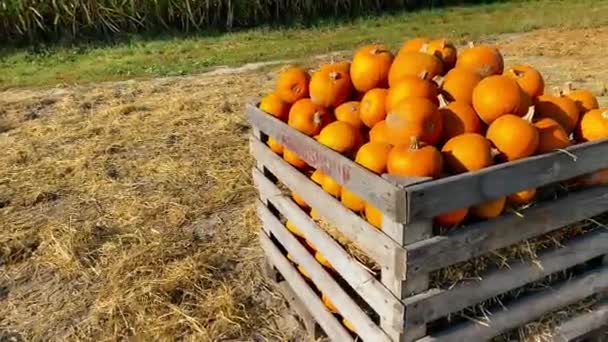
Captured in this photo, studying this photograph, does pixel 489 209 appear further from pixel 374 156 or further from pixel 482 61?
pixel 482 61

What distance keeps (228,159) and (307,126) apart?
2.76 meters

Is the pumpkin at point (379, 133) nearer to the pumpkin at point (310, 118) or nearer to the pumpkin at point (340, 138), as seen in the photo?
the pumpkin at point (340, 138)

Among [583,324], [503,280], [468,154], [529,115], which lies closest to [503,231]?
[503,280]

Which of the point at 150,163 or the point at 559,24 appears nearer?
the point at 150,163

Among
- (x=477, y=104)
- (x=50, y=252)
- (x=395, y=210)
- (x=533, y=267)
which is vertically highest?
(x=477, y=104)

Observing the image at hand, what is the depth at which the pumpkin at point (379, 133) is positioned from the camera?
215 centimetres

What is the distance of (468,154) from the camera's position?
1.97 m

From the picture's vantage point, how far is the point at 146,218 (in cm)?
408

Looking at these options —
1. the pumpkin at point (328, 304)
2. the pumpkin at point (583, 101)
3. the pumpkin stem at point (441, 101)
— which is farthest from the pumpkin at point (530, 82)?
the pumpkin at point (328, 304)

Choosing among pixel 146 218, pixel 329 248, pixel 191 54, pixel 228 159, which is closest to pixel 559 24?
pixel 191 54

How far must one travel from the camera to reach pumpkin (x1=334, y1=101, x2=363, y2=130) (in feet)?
7.83

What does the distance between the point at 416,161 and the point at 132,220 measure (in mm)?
2657

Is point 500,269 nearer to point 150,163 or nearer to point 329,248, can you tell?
point 329,248

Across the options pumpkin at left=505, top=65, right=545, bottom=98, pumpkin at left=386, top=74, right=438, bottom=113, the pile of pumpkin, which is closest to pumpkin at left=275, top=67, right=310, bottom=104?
the pile of pumpkin
